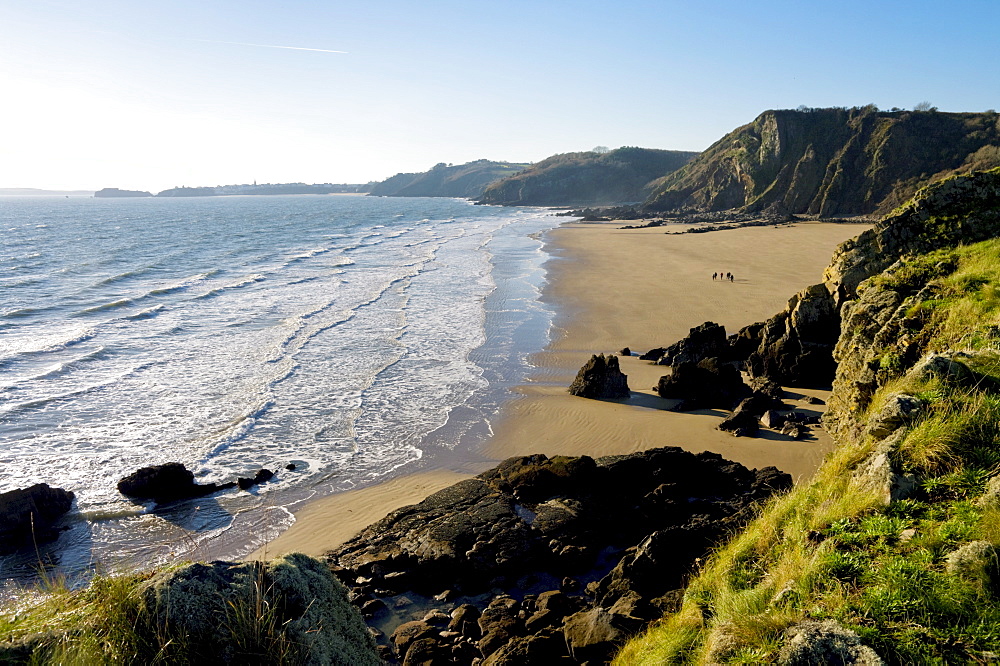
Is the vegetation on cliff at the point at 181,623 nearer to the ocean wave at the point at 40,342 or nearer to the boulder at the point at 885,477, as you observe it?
the boulder at the point at 885,477

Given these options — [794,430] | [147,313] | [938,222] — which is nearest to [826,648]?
[938,222]

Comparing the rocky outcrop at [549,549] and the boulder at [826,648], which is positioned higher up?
the boulder at [826,648]

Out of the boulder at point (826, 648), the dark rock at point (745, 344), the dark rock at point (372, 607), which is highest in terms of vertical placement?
the boulder at point (826, 648)

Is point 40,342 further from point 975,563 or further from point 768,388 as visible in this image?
point 975,563

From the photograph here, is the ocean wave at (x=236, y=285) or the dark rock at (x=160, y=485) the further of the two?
the ocean wave at (x=236, y=285)

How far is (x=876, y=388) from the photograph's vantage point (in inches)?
331

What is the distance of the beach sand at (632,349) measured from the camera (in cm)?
1243

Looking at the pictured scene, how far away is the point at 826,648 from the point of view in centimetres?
388

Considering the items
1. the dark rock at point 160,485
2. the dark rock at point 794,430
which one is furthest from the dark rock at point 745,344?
the dark rock at point 160,485

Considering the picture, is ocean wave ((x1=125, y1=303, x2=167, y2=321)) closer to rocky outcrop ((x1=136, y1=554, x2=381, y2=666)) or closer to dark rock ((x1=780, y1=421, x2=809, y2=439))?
dark rock ((x1=780, y1=421, x2=809, y2=439))

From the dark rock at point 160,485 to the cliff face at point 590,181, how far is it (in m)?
150

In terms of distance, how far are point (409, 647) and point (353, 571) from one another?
7.48 ft

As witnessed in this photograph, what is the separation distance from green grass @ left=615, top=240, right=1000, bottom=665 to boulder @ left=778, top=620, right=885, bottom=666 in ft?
0.39

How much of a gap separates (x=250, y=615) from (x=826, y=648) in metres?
3.62
